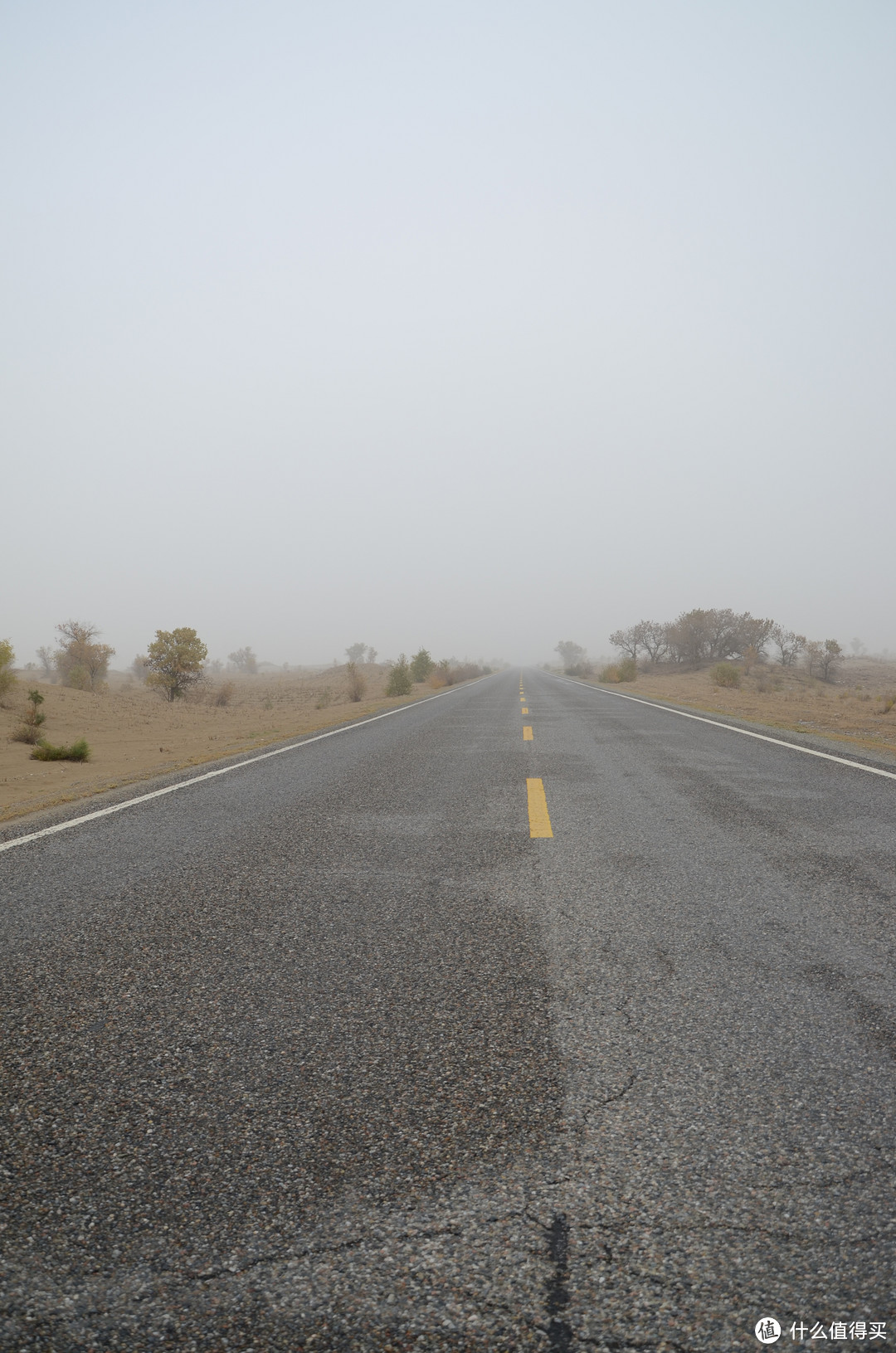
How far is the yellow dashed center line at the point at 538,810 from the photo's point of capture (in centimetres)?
566

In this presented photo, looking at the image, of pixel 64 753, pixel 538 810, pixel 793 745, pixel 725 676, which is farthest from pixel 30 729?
pixel 725 676

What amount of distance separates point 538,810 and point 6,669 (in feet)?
65.9

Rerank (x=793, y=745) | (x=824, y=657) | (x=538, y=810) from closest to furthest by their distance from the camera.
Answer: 1. (x=538, y=810)
2. (x=793, y=745)
3. (x=824, y=657)

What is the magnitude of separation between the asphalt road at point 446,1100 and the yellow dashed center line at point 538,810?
738 mm

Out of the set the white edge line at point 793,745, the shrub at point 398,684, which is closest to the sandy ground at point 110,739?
the white edge line at point 793,745

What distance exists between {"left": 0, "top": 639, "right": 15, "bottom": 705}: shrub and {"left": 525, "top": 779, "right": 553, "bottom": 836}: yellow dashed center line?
1791 cm

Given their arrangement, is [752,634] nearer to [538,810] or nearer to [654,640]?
[654,640]

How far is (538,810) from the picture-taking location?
Result: 638 centimetres

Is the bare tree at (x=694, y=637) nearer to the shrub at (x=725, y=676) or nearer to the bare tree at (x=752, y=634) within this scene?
the bare tree at (x=752, y=634)

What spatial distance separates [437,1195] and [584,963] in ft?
5.13

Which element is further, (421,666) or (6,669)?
(421,666)

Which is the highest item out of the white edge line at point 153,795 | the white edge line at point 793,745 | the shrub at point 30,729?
the shrub at point 30,729

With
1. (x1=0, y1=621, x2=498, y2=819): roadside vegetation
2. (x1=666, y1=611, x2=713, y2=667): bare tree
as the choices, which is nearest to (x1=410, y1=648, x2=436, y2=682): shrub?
(x1=0, y1=621, x2=498, y2=819): roadside vegetation

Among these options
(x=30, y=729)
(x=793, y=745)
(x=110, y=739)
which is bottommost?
(x=793, y=745)
